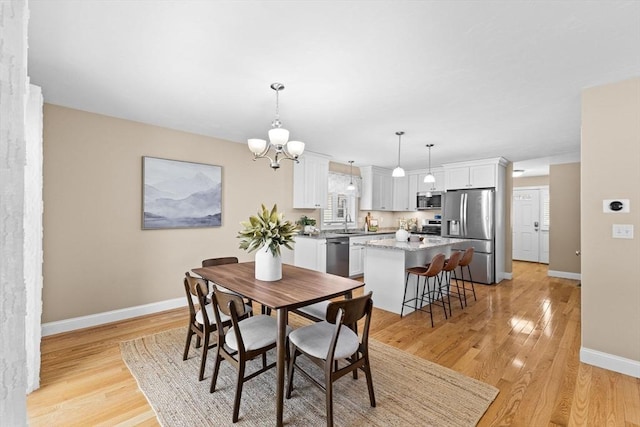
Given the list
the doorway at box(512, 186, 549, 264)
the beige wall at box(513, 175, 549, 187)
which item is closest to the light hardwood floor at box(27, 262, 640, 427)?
the doorway at box(512, 186, 549, 264)

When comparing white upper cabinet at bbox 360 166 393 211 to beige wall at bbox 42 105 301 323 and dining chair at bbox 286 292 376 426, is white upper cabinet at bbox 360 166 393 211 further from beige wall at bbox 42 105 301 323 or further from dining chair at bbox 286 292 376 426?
dining chair at bbox 286 292 376 426

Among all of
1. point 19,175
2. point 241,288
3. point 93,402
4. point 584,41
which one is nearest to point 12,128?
point 19,175

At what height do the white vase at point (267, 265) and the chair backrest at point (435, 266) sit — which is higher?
the white vase at point (267, 265)

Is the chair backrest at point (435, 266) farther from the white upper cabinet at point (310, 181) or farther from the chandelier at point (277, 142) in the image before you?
the white upper cabinet at point (310, 181)

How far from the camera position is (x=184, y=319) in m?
3.59

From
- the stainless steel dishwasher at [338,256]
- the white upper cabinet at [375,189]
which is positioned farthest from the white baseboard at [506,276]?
the stainless steel dishwasher at [338,256]

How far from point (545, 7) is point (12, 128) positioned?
2.33m

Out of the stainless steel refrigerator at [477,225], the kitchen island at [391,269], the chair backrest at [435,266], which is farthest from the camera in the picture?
the stainless steel refrigerator at [477,225]

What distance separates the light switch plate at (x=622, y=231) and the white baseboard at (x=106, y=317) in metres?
4.76

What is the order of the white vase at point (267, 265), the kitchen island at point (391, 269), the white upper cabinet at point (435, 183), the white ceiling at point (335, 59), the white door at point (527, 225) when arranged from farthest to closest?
1. the white door at point (527, 225)
2. the white upper cabinet at point (435, 183)
3. the kitchen island at point (391, 269)
4. the white vase at point (267, 265)
5. the white ceiling at point (335, 59)

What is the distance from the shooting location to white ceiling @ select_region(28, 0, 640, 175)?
67.2 inches

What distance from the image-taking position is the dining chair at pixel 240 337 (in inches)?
74.7

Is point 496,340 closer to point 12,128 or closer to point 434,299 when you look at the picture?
point 434,299

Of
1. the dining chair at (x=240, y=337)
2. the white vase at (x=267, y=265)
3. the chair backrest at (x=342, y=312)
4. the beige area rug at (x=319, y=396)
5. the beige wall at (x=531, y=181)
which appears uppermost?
the beige wall at (x=531, y=181)
